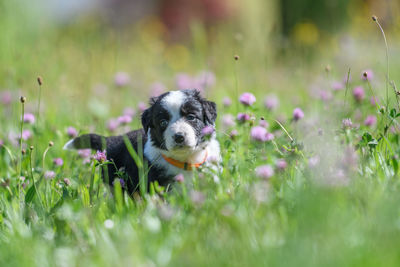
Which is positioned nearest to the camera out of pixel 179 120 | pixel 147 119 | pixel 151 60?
pixel 179 120

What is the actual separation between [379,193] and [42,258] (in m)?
1.48

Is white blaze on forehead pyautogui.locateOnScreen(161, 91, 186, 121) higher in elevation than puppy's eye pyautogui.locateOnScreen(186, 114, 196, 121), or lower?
higher

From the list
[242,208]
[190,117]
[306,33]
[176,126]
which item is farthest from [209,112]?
[306,33]

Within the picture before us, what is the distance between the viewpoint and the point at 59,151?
13.0ft

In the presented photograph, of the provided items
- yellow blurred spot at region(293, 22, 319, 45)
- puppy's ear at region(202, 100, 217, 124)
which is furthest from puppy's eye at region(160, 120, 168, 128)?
yellow blurred spot at region(293, 22, 319, 45)

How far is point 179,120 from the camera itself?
3.17m

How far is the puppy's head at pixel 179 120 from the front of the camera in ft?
9.89

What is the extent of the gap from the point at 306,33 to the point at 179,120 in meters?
6.53

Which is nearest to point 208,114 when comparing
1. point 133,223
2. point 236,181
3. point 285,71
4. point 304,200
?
point 236,181

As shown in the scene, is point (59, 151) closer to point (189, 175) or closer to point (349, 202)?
point (189, 175)

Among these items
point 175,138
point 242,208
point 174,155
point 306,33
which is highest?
point 306,33

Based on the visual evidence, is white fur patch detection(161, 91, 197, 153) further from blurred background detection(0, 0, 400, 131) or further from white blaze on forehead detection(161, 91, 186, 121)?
blurred background detection(0, 0, 400, 131)

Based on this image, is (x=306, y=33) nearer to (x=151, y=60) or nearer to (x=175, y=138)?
(x=151, y=60)

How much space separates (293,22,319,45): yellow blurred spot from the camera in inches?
347
